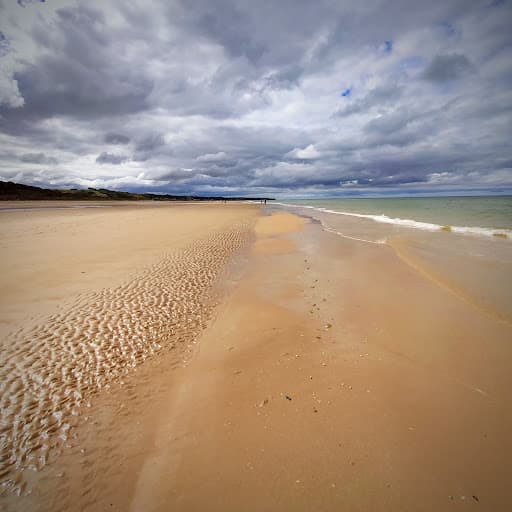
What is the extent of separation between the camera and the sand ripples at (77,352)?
352 cm

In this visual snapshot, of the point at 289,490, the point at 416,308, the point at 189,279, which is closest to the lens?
the point at 289,490

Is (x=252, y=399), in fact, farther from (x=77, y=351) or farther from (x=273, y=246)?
(x=273, y=246)

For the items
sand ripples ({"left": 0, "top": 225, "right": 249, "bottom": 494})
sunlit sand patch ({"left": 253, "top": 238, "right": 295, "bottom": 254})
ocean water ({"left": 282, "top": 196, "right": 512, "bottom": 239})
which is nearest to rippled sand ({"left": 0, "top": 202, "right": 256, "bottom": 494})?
sand ripples ({"left": 0, "top": 225, "right": 249, "bottom": 494})

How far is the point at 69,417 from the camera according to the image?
12.6 ft

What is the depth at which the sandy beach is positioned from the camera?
2.92 metres

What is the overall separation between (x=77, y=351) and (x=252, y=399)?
12.8ft

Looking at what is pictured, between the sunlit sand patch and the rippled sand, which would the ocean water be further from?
the rippled sand

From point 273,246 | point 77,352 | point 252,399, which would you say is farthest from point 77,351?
point 273,246

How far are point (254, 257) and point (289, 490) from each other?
1072cm

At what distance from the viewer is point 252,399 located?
418 centimetres

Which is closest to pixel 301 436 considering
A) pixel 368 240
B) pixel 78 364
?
pixel 78 364

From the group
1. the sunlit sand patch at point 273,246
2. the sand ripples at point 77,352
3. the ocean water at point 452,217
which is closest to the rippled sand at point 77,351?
the sand ripples at point 77,352

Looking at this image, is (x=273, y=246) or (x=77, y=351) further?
(x=273, y=246)

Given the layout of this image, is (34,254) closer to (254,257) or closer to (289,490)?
(254,257)
